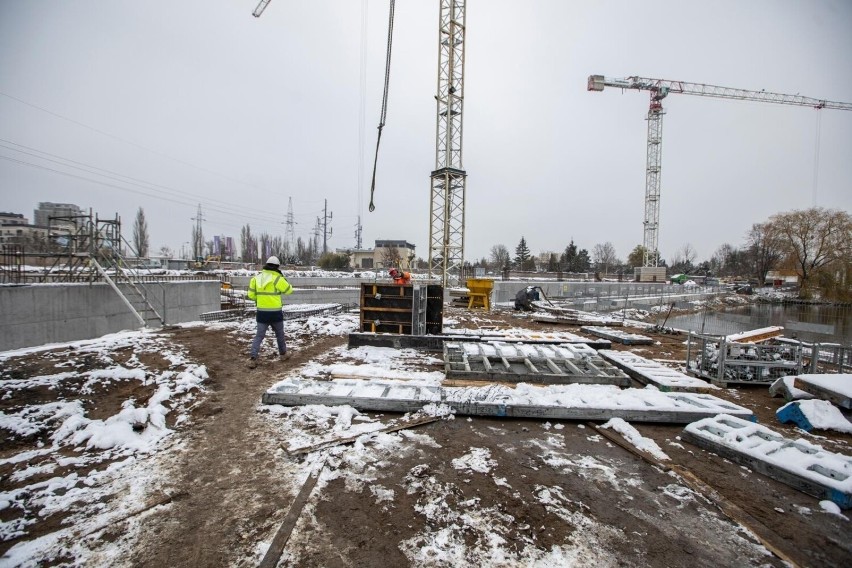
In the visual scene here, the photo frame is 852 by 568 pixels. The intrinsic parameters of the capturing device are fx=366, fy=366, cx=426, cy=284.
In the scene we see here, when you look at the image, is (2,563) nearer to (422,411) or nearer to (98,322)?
(422,411)

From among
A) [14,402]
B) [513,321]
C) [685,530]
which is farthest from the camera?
[513,321]

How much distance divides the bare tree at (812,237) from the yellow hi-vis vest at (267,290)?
4816 centimetres

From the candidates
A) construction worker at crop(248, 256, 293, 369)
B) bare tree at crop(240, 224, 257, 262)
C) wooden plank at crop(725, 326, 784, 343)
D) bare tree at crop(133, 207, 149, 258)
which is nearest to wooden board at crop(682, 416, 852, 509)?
wooden plank at crop(725, 326, 784, 343)

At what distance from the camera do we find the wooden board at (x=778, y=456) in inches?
124

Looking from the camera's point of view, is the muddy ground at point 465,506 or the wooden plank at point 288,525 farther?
the muddy ground at point 465,506

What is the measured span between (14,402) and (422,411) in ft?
16.1

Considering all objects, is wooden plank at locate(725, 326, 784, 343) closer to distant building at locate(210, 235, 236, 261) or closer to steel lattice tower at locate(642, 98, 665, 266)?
steel lattice tower at locate(642, 98, 665, 266)

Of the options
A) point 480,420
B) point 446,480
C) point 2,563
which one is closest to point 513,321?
point 480,420

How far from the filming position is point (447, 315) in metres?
15.3

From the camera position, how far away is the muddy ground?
249cm

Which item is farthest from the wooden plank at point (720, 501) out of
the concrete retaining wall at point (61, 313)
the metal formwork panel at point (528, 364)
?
the concrete retaining wall at point (61, 313)

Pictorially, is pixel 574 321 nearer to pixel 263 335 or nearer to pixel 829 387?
pixel 829 387

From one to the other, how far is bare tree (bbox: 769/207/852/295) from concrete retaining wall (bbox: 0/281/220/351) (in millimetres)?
51133

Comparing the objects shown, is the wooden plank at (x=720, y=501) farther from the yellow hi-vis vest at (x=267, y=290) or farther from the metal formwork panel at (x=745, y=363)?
the yellow hi-vis vest at (x=267, y=290)
